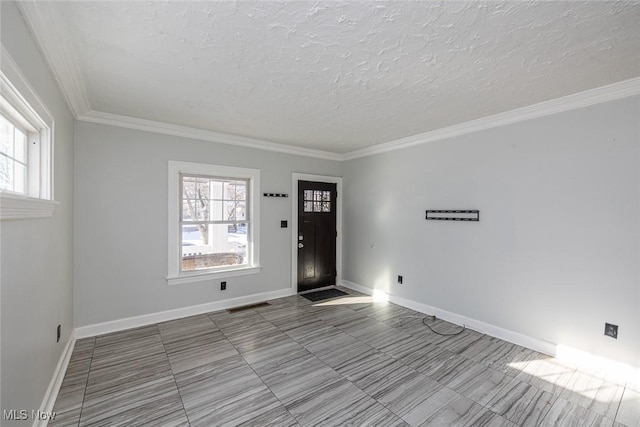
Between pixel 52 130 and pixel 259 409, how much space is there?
102 inches

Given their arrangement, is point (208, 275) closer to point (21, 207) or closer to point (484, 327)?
point (21, 207)

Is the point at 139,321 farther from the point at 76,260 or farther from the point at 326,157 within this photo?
the point at 326,157

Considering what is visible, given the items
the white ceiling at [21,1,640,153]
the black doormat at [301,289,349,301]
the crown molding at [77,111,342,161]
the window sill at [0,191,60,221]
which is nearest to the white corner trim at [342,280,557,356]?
the black doormat at [301,289,349,301]

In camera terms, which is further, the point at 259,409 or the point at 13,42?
the point at 259,409

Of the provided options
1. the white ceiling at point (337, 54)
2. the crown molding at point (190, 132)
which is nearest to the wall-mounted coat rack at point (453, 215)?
the white ceiling at point (337, 54)

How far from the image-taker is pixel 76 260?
303 cm

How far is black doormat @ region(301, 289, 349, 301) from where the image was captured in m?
4.51

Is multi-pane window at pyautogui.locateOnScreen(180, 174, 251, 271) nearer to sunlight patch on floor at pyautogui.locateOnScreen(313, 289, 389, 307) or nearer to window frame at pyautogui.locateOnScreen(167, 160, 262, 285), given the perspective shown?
window frame at pyautogui.locateOnScreen(167, 160, 262, 285)

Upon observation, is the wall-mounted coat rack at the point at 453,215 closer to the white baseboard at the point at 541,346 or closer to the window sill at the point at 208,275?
the white baseboard at the point at 541,346

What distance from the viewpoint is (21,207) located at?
4.65ft

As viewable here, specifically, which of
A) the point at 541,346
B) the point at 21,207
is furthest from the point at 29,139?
the point at 541,346

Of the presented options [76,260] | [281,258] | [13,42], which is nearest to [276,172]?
[281,258]

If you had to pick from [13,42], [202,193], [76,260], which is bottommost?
[76,260]

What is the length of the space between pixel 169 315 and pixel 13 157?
2.54 metres
